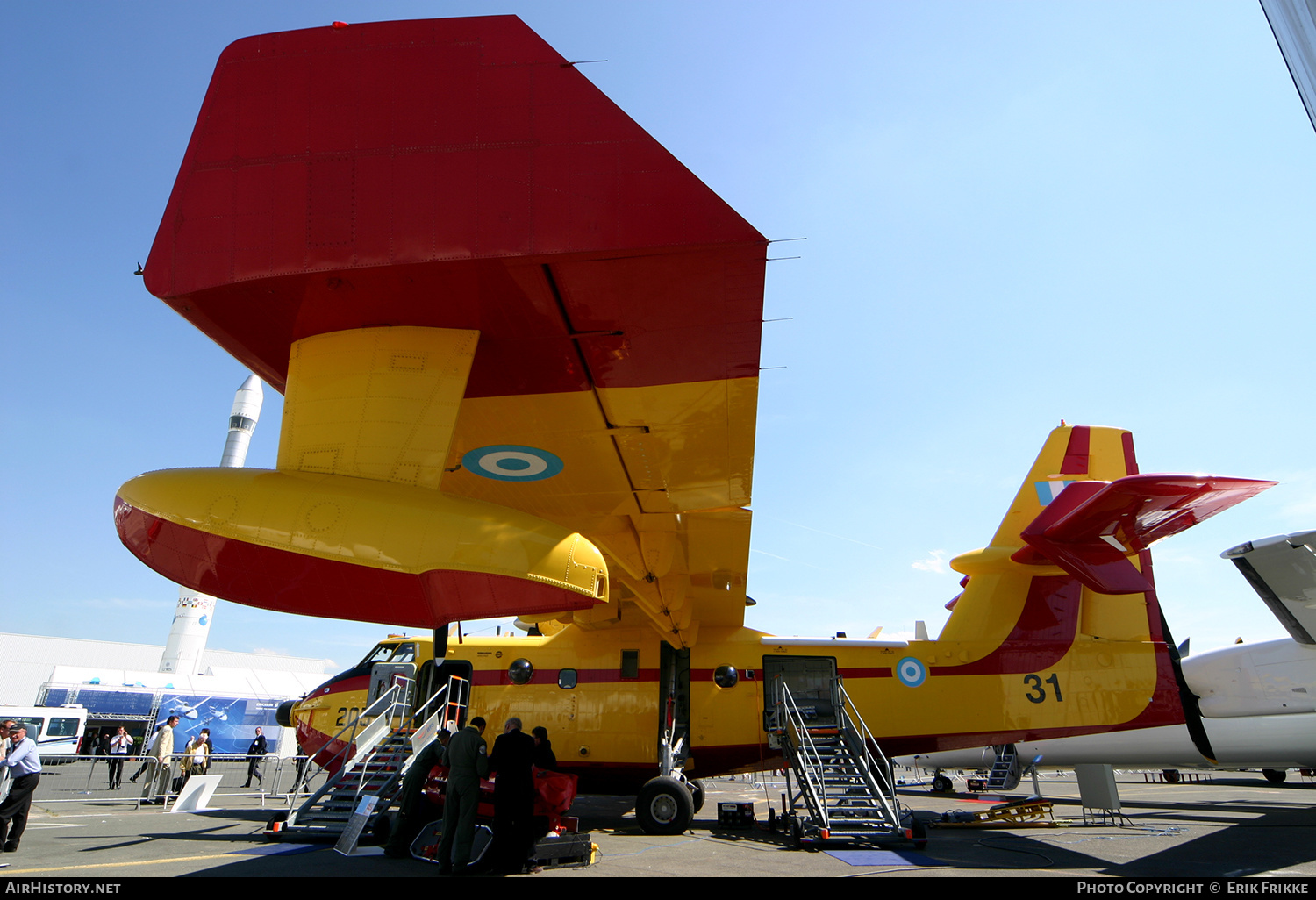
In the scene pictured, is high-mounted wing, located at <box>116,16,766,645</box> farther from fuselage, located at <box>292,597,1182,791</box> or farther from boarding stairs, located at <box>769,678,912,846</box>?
fuselage, located at <box>292,597,1182,791</box>

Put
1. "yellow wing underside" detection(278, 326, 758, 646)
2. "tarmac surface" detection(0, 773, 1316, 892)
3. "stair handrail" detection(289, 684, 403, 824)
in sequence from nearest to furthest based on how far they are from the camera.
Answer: "yellow wing underside" detection(278, 326, 758, 646) → "tarmac surface" detection(0, 773, 1316, 892) → "stair handrail" detection(289, 684, 403, 824)

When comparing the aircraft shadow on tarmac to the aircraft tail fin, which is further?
the aircraft tail fin

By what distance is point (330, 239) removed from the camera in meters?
5.16

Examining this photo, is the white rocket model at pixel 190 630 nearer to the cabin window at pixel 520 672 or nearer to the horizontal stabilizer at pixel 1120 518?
the cabin window at pixel 520 672

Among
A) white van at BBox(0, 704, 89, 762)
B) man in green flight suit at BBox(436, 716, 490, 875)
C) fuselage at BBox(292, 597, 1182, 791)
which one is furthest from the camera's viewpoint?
white van at BBox(0, 704, 89, 762)

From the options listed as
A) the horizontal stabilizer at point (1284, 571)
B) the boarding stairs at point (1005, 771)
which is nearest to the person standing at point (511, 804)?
the horizontal stabilizer at point (1284, 571)

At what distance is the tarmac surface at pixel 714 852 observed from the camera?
6832mm

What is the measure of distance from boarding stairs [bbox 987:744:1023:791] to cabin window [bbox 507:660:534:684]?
14.9 meters

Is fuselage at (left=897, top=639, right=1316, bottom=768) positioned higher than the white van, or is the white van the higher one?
fuselage at (left=897, top=639, right=1316, bottom=768)

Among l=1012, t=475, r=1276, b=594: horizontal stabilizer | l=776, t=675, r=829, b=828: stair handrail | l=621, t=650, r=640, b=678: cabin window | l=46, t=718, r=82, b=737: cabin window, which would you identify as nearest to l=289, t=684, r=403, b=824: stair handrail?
l=621, t=650, r=640, b=678: cabin window

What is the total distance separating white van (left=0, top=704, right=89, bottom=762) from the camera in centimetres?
2861

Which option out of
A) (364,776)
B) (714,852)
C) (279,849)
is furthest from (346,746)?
(714,852)

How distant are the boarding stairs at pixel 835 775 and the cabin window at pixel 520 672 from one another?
15.9 ft
